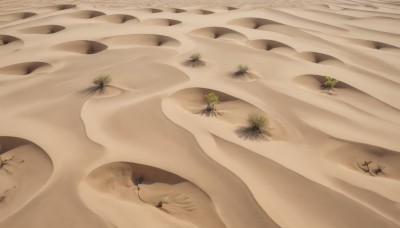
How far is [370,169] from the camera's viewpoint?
2033mm

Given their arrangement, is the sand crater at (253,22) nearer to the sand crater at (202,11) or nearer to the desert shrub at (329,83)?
the sand crater at (202,11)

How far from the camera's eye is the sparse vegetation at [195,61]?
3.41 meters

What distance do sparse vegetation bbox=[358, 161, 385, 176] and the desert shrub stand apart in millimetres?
1146

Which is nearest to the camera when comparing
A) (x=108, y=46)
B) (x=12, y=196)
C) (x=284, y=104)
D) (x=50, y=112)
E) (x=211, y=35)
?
(x=12, y=196)

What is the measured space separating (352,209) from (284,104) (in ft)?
3.83

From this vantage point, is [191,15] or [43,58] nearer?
[43,58]

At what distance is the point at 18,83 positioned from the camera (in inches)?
117

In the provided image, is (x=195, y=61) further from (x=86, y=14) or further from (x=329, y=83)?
(x=86, y=14)

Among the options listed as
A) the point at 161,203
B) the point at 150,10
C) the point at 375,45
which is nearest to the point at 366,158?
the point at 161,203

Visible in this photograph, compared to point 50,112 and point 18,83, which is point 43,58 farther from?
point 50,112

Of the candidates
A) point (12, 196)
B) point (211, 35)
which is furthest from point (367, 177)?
point (211, 35)

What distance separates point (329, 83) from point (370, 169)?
1217 millimetres

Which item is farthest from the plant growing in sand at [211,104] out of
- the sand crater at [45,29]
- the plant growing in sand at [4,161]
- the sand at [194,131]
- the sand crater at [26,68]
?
the sand crater at [45,29]

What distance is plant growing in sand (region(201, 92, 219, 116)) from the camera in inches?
99.6
